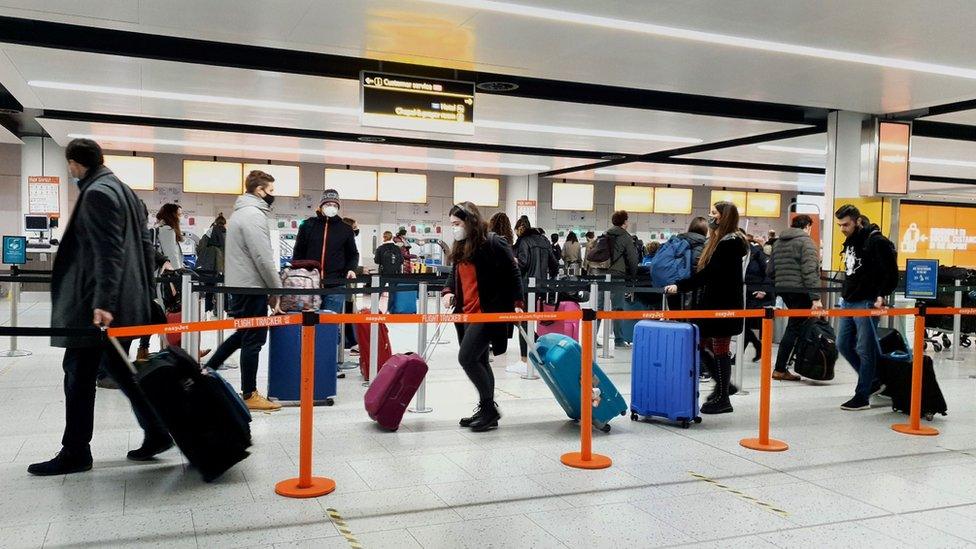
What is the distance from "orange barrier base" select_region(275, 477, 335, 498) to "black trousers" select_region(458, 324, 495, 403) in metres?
1.40

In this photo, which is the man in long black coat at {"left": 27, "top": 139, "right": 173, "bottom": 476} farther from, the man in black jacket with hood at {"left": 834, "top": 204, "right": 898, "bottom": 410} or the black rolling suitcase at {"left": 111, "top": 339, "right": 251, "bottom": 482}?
the man in black jacket with hood at {"left": 834, "top": 204, "right": 898, "bottom": 410}

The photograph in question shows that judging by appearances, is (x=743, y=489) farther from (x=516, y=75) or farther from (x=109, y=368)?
(x=516, y=75)

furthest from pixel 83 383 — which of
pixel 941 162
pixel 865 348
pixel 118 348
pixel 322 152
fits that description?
pixel 941 162

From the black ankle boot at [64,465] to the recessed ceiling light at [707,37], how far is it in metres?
4.18

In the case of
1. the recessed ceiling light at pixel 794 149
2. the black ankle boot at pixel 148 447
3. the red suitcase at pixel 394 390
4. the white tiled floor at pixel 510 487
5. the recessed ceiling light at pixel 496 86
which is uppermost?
the recessed ceiling light at pixel 794 149

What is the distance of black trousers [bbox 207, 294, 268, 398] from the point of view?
5.48m

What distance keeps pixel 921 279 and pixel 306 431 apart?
6.32 m

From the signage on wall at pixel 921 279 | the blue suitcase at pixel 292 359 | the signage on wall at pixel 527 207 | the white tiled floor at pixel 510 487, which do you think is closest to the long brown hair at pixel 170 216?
the white tiled floor at pixel 510 487

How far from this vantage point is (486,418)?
203 inches

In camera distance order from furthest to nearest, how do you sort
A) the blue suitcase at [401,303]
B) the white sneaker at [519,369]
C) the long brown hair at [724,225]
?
the blue suitcase at [401,303]
the white sneaker at [519,369]
the long brown hair at [724,225]

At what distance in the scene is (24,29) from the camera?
7.05 m

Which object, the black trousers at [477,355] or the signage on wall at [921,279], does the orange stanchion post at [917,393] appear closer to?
the signage on wall at [921,279]

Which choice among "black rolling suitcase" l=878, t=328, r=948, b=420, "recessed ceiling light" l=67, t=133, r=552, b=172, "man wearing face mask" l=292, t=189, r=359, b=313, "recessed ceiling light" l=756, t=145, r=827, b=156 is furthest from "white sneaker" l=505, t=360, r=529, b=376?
"recessed ceiling light" l=67, t=133, r=552, b=172

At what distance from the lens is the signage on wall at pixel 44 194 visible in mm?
15617
